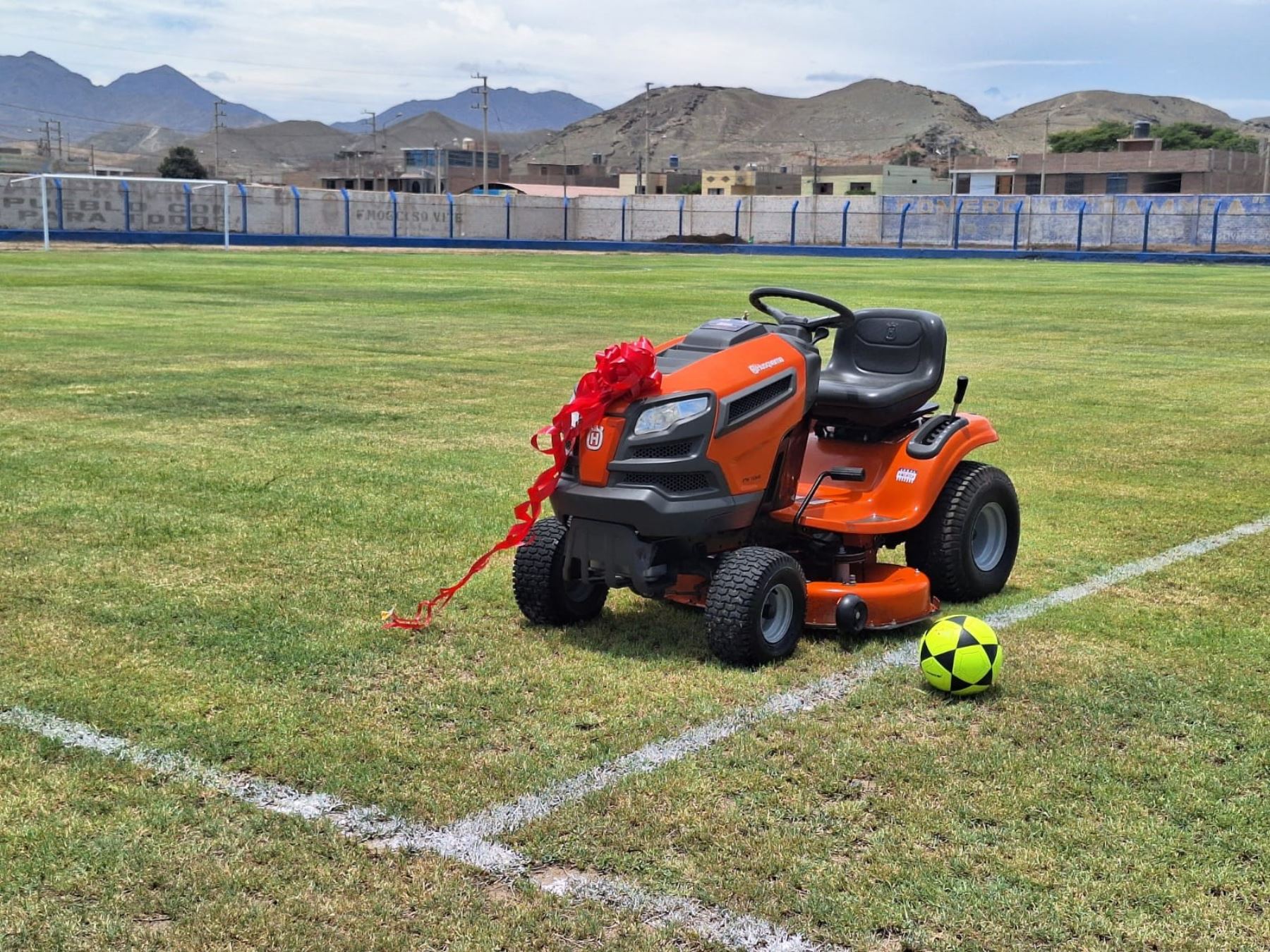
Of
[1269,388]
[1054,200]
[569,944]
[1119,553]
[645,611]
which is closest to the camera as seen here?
[569,944]

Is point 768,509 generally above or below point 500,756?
above

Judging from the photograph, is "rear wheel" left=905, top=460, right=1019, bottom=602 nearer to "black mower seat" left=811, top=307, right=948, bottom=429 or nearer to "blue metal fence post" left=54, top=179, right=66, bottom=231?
"black mower seat" left=811, top=307, right=948, bottom=429

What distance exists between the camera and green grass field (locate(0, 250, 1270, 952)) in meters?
3.53

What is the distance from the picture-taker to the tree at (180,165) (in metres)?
135

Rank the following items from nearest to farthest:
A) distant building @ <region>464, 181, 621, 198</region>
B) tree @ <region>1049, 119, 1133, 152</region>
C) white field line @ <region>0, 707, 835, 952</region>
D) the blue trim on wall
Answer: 1. white field line @ <region>0, 707, 835, 952</region>
2. the blue trim on wall
3. distant building @ <region>464, 181, 621, 198</region>
4. tree @ <region>1049, 119, 1133, 152</region>

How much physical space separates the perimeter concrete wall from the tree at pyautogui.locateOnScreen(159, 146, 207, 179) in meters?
74.3

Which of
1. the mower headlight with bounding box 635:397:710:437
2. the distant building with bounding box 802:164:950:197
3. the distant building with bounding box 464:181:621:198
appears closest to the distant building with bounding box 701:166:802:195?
the distant building with bounding box 802:164:950:197

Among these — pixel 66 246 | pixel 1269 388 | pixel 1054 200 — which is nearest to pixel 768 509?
pixel 1269 388

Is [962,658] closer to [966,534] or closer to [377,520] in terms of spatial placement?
[966,534]

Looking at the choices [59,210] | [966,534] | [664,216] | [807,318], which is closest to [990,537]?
[966,534]

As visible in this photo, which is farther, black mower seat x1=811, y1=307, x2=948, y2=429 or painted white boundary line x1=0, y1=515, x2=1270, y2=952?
black mower seat x1=811, y1=307, x2=948, y2=429

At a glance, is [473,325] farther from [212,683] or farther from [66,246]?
[66,246]

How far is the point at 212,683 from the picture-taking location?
5066 mm

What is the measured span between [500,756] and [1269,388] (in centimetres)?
1229
